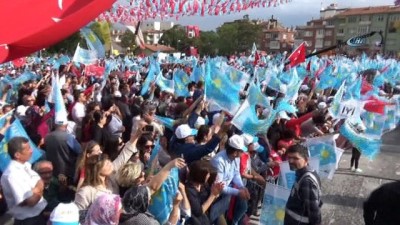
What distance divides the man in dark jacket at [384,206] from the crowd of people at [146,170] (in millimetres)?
759

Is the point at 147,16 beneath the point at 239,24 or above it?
above

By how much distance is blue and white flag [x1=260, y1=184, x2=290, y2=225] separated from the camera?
4238 millimetres

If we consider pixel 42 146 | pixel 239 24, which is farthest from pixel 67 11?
pixel 239 24

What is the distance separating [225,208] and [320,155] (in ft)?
3.79

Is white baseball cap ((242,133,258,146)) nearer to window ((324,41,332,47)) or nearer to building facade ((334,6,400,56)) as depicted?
building facade ((334,6,400,56))

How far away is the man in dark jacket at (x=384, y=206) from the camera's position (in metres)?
2.74

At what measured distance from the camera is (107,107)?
7.82m

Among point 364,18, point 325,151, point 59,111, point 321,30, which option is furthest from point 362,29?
point 59,111

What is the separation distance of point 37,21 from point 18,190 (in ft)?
6.31

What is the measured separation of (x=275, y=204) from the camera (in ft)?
14.1

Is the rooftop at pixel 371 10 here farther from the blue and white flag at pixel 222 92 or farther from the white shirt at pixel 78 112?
the white shirt at pixel 78 112

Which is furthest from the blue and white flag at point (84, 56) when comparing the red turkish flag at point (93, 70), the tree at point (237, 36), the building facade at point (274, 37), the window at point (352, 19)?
the building facade at point (274, 37)

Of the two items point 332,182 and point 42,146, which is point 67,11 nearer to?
point 42,146

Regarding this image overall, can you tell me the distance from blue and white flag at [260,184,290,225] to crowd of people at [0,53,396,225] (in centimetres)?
35
